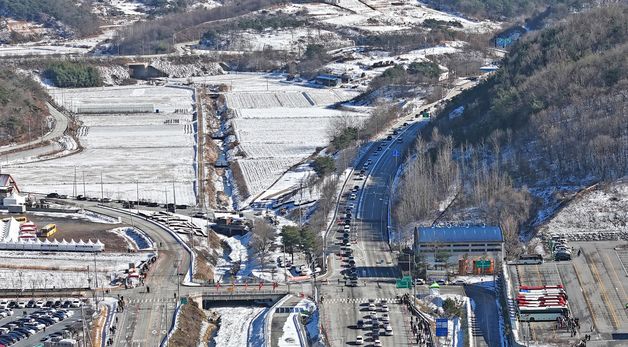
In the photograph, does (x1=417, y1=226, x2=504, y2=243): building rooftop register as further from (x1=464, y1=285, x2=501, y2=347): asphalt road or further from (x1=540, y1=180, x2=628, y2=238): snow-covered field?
(x1=540, y1=180, x2=628, y2=238): snow-covered field

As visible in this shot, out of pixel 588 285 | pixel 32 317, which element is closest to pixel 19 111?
pixel 32 317

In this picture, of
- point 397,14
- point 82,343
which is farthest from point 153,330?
point 397,14

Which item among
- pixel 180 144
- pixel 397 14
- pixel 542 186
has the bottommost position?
pixel 542 186

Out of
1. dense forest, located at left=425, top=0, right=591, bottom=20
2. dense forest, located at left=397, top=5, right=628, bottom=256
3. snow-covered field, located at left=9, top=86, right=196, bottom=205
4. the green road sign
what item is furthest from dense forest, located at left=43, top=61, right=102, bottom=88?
the green road sign

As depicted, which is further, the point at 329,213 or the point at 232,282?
the point at 329,213

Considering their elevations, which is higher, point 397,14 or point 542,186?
point 397,14

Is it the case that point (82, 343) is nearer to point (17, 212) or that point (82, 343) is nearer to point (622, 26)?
point (17, 212)

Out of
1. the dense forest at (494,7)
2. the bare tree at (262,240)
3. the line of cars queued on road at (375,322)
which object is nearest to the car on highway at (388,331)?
the line of cars queued on road at (375,322)
